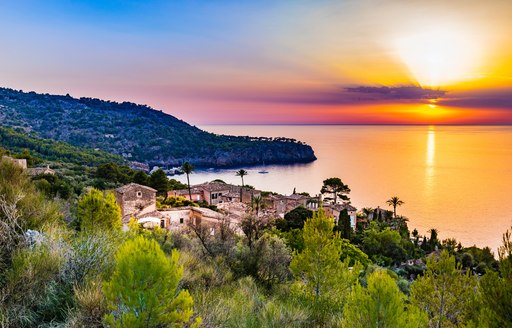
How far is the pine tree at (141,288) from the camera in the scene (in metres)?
3.33

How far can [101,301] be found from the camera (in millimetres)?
3908

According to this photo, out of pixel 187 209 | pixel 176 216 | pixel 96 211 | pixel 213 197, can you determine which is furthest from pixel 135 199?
pixel 213 197

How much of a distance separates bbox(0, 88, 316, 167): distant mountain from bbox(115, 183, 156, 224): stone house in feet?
224

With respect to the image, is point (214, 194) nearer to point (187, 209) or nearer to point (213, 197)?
point (213, 197)

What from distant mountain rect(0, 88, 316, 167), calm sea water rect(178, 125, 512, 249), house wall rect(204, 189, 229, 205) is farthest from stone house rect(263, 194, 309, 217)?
distant mountain rect(0, 88, 316, 167)

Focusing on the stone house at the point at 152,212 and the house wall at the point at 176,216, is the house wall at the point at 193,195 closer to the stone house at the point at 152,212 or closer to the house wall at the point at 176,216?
the stone house at the point at 152,212

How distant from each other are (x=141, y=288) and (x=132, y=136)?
11063cm

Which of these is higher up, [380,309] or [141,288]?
[141,288]

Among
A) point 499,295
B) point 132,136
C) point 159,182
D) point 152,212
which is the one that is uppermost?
point 132,136

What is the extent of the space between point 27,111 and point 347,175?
9836 cm

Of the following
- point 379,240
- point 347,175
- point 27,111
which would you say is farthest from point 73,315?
point 27,111

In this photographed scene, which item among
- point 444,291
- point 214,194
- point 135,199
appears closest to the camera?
point 444,291

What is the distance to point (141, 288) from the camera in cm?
336

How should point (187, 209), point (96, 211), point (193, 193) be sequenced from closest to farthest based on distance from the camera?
point (96, 211) < point (187, 209) < point (193, 193)
